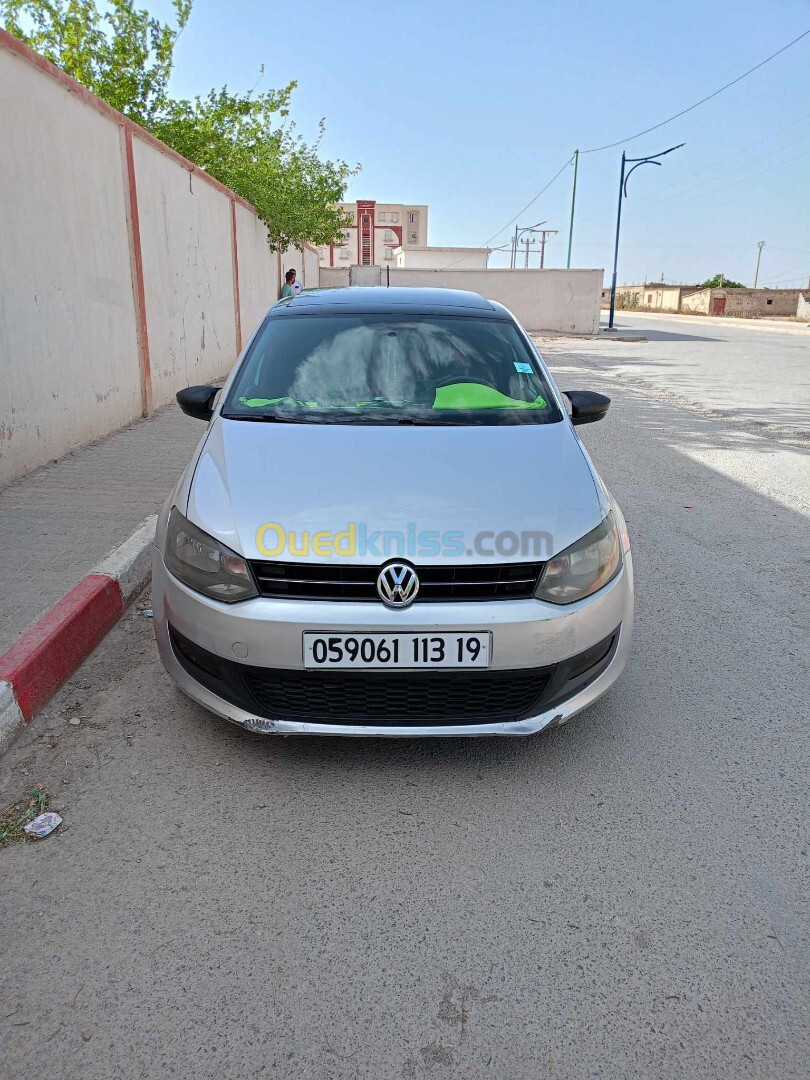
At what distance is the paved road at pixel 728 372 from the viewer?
1068cm

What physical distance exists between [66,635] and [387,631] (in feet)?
5.78

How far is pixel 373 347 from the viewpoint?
3.80m

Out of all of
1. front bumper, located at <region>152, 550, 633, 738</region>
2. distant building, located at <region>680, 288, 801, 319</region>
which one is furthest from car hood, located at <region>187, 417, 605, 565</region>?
distant building, located at <region>680, 288, 801, 319</region>

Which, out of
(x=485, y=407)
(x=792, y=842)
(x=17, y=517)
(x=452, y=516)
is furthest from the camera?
(x=17, y=517)

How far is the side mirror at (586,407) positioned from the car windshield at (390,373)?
6.3 inches

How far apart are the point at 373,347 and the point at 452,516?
4.91 feet

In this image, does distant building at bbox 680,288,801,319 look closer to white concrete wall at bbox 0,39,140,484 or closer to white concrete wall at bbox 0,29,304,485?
white concrete wall at bbox 0,29,304,485

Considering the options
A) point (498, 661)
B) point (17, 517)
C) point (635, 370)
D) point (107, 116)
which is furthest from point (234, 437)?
point (635, 370)

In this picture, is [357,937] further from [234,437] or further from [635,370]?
[635,370]

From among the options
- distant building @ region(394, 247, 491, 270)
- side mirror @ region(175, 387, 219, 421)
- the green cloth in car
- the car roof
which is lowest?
side mirror @ region(175, 387, 219, 421)

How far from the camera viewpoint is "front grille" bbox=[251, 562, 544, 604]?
2439mm

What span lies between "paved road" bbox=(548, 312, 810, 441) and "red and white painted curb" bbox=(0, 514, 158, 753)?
7.51 meters

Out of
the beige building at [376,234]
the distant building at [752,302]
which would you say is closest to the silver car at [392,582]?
the beige building at [376,234]

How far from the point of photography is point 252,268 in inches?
671
